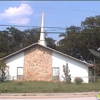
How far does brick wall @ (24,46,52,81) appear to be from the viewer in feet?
136

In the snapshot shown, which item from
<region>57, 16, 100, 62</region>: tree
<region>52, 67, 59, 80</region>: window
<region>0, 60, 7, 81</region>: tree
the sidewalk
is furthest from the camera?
<region>57, 16, 100, 62</region>: tree

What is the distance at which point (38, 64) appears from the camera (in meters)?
41.9

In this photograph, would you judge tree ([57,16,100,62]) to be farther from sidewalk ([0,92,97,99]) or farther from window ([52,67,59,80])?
sidewalk ([0,92,97,99])

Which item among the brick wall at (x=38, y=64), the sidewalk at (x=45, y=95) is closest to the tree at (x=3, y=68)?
the brick wall at (x=38, y=64)

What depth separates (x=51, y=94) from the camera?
20.8 meters

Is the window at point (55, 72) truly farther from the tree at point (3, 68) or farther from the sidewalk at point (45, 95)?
the sidewalk at point (45, 95)

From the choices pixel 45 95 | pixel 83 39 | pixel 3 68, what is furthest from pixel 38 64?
pixel 83 39

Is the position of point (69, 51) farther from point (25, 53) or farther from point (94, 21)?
point (25, 53)

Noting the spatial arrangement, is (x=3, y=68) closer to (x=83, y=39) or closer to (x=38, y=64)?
(x=38, y=64)

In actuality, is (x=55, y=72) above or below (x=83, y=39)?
below

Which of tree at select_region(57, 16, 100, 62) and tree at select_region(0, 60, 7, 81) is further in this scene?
tree at select_region(57, 16, 100, 62)

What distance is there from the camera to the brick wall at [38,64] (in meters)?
41.5

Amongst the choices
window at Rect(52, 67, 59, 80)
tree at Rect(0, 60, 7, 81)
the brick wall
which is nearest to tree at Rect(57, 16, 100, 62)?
the brick wall

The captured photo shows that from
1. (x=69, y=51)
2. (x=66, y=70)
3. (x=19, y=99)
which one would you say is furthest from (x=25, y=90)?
(x=69, y=51)
